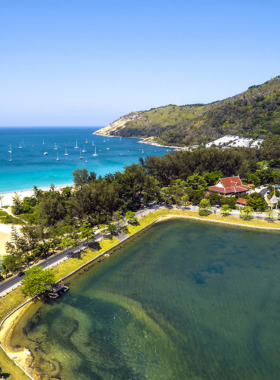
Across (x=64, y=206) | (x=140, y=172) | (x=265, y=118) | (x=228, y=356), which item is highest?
(x=265, y=118)

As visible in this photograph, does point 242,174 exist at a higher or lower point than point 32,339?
higher

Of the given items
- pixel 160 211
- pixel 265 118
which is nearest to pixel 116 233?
pixel 160 211

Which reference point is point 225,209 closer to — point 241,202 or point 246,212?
point 246,212

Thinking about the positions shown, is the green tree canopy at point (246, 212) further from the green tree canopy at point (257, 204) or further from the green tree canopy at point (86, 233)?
the green tree canopy at point (86, 233)

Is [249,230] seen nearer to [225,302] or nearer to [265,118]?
[225,302]

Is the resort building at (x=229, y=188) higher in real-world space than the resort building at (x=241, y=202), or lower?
higher

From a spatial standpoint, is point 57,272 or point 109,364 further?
point 57,272

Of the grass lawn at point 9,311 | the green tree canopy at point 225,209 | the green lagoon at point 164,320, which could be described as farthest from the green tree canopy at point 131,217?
the grass lawn at point 9,311
